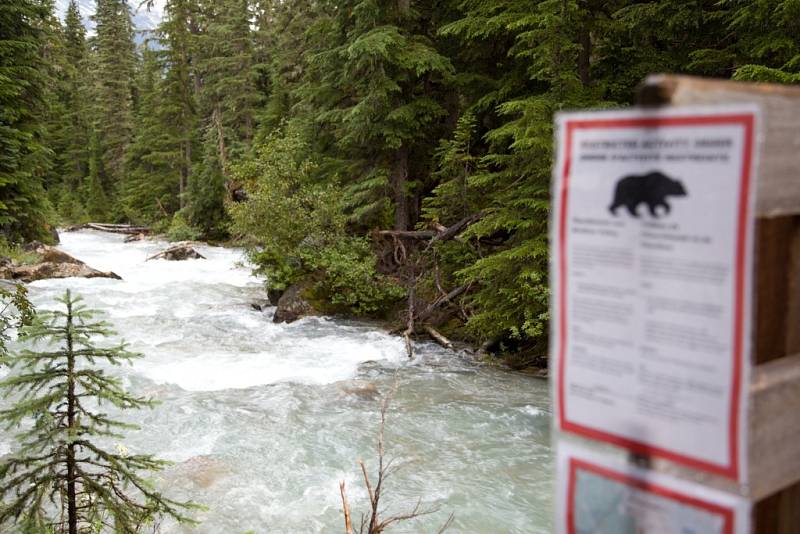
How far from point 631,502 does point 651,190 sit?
574 mm

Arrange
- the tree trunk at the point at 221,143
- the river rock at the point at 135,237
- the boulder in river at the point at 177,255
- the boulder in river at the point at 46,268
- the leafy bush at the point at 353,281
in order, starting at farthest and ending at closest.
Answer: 1. the river rock at the point at 135,237
2. the tree trunk at the point at 221,143
3. the boulder in river at the point at 177,255
4. the boulder in river at the point at 46,268
5. the leafy bush at the point at 353,281

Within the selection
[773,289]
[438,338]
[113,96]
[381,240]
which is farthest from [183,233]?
[773,289]

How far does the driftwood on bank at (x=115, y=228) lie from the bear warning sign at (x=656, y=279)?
37.0 meters

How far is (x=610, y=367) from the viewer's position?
1.05 m

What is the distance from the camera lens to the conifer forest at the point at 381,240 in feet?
16.6

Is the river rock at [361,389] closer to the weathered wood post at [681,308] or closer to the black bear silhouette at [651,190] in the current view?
the weathered wood post at [681,308]

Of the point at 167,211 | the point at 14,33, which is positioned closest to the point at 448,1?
the point at 14,33

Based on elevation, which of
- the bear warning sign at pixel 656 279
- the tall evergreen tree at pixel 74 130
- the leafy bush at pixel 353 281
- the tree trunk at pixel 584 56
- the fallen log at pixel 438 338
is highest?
the tall evergreen tree at pixel 74 130

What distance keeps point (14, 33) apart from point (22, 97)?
1902 mm

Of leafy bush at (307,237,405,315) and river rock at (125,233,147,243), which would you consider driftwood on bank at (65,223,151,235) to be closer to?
river rock at (125,233,147,243)

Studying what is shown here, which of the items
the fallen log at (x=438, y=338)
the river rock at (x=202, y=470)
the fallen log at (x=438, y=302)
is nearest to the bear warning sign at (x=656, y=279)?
the river rock at (x=202, y=470)

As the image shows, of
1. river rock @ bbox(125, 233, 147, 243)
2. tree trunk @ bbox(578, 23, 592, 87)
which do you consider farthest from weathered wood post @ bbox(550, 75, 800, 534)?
river rock @ bbox(125, 233, 147, 243)

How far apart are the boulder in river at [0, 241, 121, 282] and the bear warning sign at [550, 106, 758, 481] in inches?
728

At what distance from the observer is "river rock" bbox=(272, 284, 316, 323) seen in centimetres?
1365
